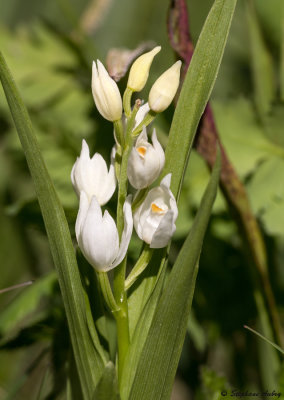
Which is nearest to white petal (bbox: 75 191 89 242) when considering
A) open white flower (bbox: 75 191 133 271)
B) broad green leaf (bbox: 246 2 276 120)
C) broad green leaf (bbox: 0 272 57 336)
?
open white flower (bbox: 75 191 133 271)

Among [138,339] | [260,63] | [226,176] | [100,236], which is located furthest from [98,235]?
[260,63]

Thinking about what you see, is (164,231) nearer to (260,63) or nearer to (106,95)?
(106,95)

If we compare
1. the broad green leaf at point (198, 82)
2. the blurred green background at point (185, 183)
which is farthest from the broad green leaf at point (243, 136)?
the broad green leaf at point (198, 82)

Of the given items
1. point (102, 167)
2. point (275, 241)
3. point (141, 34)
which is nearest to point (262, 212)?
point (275, 241)

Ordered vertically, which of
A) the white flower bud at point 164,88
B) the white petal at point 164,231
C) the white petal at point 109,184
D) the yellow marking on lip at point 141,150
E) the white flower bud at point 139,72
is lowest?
the white petal at point 164,231

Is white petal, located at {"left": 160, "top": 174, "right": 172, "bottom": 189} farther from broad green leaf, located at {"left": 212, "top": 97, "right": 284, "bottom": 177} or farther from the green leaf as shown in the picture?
broad green leaf, located at {"left": 212, "top": 97, "right": 284, "bottom": 177}

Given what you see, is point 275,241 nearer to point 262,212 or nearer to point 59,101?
point 262,212

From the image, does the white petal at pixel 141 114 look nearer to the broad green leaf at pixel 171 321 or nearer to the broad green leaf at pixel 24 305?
the broad green leaf at pixel 171 321
